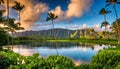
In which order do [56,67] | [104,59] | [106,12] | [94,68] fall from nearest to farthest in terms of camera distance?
[56,67] → [94,68] → [104,59] → [106,12]

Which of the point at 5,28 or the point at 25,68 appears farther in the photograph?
the point at 5,28

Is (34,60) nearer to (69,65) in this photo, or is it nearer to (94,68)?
(69,65)

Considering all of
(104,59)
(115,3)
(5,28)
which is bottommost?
(104,59)

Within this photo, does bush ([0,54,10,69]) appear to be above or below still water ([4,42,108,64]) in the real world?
above

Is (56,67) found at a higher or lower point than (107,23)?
lower

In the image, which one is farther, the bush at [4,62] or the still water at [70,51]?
the still water at [70,51]

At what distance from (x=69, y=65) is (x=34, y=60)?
103cm

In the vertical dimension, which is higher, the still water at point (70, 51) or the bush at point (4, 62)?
the bush at point (4, 62)

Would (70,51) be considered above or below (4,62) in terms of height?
below

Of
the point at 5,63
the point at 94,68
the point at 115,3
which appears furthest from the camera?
the point at 115,3

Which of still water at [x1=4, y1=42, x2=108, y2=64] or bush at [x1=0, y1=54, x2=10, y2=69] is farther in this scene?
still water at [x1=4, y1=42, x2=108, y2=64]

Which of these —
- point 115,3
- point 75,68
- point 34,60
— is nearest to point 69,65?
point 75,68

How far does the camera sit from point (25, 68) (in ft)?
26.2

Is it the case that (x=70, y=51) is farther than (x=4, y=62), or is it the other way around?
(x=70, y=51)
